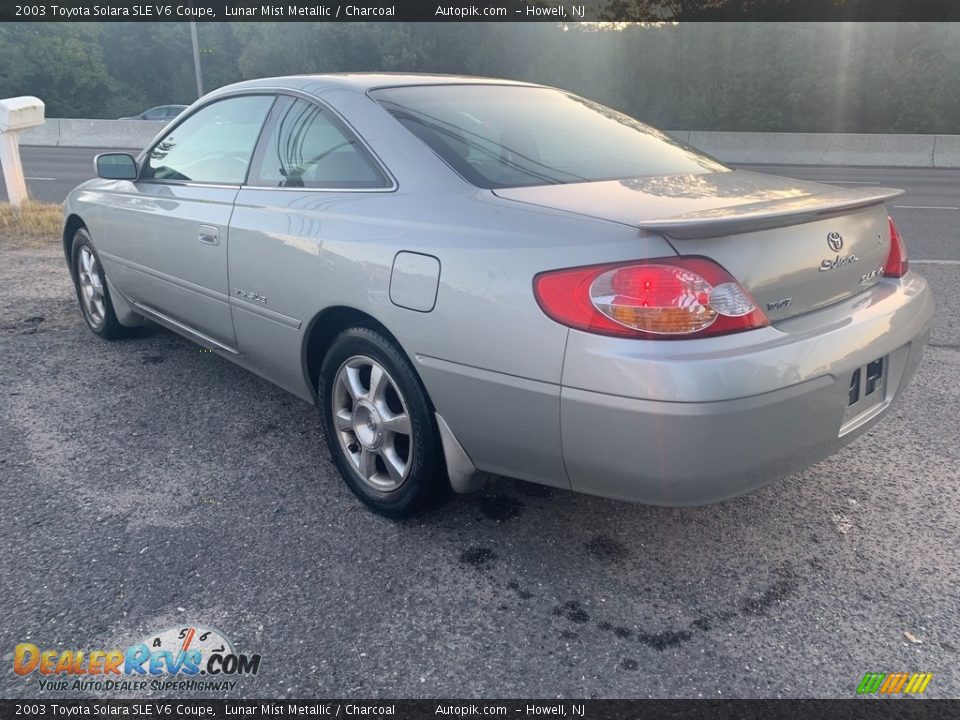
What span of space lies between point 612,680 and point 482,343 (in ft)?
3.19

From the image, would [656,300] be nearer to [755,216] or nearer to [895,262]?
[755,216]

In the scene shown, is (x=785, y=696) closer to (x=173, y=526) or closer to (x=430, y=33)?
(x=173, y=526)

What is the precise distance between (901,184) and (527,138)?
506 inches

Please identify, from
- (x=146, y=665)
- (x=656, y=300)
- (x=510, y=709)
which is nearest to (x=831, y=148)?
(x=656, y=300)

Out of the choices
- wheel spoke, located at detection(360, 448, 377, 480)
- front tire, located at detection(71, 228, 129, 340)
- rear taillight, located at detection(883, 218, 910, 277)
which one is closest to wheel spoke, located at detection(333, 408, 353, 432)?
wheel spoke, located at detection(360, 448, 377, 480)

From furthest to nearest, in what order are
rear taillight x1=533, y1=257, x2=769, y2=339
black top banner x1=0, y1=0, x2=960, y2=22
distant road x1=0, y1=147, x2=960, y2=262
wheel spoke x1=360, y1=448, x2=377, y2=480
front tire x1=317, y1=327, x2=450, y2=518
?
black top banner x1=0, y1=0, x2=960, y2=22
distant road x1=0, y1=147, x2=960, y2=262
wheel spoke x1=360, y1=448, x2=377, y2=480
front tire x1=317, y1=327, x2=450, y2=518
rear taillight x1=533, y1=257, x2=769, y2=339

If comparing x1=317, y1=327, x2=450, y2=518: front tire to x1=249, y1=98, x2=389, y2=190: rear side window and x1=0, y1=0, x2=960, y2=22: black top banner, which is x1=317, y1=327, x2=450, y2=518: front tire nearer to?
x1=249, y1=98, x2=389, y2=190: rear side window

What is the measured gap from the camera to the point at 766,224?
216 cm

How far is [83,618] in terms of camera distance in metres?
2.29

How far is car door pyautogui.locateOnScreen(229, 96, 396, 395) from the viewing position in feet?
9.03

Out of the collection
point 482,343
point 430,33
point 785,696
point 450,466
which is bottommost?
point 785,696

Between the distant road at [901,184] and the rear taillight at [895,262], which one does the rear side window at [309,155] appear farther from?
the distant road at [901,184]

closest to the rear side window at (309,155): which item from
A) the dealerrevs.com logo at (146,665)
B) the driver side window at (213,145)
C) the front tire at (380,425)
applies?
the driver side window at (213,145)

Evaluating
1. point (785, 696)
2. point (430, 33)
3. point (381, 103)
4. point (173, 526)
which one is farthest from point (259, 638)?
point (430, 33)
